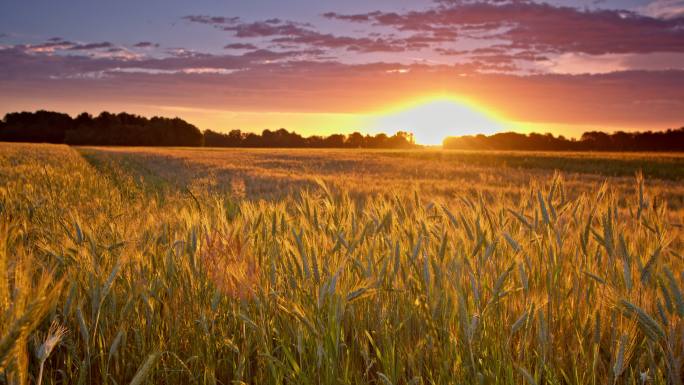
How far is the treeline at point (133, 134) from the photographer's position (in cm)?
9606

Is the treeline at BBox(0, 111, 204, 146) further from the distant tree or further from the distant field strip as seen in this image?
the distant field strip

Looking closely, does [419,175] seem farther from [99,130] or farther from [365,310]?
[99,130]

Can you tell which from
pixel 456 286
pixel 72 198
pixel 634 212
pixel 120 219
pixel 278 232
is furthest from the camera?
pixel 72 198

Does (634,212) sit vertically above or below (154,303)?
above

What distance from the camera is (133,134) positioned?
98.0 m

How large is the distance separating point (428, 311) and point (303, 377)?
0.62 m

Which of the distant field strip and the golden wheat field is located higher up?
the golden wheat field

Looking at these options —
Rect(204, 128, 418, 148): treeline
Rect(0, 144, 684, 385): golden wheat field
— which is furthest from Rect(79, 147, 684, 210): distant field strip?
Rect(204, 128, 418, 148): treeline

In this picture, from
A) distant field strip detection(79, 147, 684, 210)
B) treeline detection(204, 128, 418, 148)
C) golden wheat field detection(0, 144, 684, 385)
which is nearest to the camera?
golden wheat field detection(0, 144, 684, 385)

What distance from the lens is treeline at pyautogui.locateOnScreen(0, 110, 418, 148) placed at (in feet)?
315

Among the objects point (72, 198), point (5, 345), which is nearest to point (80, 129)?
point (72, 198)

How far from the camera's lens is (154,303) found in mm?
2490

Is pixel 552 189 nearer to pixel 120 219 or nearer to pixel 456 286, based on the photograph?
pixel 456 286

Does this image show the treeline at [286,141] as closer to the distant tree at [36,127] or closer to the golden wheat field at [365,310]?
the distant tree at [36,127]
